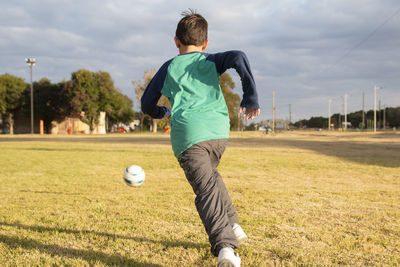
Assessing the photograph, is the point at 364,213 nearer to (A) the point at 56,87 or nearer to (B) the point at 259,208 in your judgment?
(B) the point at 259,208

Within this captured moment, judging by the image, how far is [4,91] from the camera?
5631cm

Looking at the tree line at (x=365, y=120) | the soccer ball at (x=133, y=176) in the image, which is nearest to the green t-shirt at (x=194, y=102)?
the soccer ball at (x=133, y=176)

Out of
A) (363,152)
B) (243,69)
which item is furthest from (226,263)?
(363,152)

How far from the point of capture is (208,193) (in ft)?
8.61

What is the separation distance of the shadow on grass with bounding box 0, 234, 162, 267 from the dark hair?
6.34 ft

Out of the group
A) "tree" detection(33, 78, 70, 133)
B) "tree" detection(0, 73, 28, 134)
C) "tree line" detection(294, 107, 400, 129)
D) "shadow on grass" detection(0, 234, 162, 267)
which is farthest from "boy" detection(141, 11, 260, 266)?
"tree line" detection(294, 107, 400, 129)

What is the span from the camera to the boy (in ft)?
8.49

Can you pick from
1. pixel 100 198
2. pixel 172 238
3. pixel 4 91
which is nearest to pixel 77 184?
pixel 100 198

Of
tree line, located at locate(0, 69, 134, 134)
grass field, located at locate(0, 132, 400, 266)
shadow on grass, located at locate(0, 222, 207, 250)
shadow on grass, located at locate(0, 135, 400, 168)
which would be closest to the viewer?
grass field, located at locate(0, 132, 400, 266)

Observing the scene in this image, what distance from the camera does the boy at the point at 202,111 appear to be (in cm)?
259

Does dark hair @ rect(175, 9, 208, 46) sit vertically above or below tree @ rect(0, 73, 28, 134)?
below

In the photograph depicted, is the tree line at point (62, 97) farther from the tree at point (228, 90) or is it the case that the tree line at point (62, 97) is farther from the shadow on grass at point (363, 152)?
the shadow on grass at point (363, 152)

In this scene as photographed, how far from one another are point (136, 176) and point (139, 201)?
0.49 m

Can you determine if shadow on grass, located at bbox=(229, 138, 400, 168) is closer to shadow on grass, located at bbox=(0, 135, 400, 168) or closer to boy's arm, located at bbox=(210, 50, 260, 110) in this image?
shadow on grass, located at bbox=(0, 135, 400, 168)
